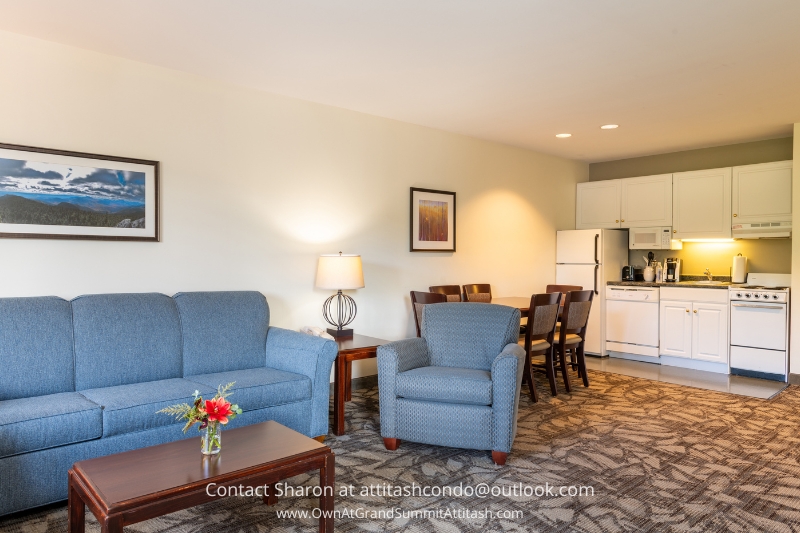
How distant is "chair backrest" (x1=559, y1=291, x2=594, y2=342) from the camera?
4.59 meters

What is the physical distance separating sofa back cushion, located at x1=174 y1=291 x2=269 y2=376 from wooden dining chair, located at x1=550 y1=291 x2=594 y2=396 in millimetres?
2510

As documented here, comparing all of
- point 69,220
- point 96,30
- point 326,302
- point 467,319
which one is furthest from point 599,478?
point 96,30

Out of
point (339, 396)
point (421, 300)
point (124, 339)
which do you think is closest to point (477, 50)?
point (421, 300)

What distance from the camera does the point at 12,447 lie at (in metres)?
2.30

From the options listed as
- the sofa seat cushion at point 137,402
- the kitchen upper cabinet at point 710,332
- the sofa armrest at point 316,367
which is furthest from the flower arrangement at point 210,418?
the kitchen upper cabinet at point 710,332

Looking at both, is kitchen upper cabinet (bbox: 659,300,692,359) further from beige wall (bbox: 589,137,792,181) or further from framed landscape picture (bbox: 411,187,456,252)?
framed landscape picture (bbox: 411,187,456,252)

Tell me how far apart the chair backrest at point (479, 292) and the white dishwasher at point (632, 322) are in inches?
65.4

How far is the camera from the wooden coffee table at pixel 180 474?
1.74m

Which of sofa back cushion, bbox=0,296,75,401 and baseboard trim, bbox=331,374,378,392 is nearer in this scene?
sofa back cushion, bbox=0,296,75,401

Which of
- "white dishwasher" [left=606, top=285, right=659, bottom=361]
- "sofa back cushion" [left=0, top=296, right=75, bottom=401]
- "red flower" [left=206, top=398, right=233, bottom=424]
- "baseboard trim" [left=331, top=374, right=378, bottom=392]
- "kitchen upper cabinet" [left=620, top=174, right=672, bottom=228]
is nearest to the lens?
"red flower" [left=206, top=398, right=233, bottom=424]

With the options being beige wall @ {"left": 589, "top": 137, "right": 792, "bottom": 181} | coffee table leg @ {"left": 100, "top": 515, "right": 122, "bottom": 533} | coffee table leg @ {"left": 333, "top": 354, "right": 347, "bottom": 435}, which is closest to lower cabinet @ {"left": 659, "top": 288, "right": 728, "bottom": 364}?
beige wall @ {"left": 589, "top": 137, "right": 792, "bottom": 181}

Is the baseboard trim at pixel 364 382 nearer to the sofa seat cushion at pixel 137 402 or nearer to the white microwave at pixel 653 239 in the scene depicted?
the sofa seat cushion at pixel 137 402

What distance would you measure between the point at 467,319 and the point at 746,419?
2.25 m

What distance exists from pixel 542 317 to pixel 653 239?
2.84 meters
